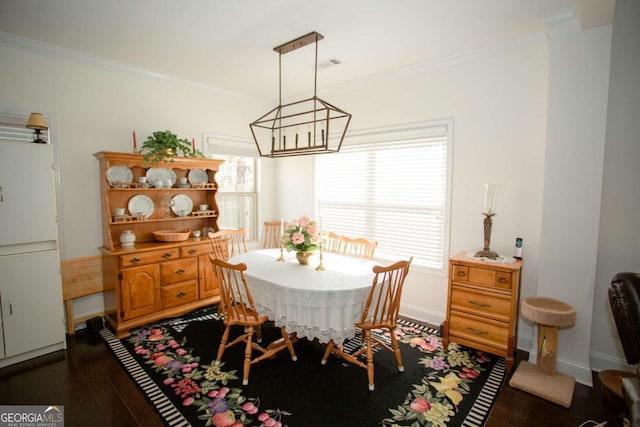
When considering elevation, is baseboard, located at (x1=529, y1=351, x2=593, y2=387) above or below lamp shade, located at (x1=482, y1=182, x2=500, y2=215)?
below

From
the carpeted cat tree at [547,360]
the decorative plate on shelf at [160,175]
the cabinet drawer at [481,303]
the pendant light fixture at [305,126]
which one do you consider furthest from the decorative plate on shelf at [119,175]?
the carpeted cat tree at [547,360]

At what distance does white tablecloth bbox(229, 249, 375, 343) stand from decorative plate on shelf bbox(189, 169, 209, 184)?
1.96 meters

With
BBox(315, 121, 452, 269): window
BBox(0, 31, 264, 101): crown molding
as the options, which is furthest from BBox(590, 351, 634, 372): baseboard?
BBox(0, 31, 264, 101): crown molding

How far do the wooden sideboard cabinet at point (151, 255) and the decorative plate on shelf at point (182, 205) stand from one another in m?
0.03

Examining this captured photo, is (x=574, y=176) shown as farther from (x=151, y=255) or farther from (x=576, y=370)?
(x=151, y=255)

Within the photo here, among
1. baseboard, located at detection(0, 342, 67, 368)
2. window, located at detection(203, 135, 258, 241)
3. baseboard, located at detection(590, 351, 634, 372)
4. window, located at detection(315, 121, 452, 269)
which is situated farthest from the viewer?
window, located at detection(203, 135, 258, 241)

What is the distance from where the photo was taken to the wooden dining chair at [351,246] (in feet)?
11.0

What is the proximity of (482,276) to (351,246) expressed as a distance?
1387 millimetres

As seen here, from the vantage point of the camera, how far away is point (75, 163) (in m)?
3.23

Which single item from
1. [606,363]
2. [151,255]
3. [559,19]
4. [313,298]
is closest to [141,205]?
[151,255]

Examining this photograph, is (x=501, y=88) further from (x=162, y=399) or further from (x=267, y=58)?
(x=162, y=399)

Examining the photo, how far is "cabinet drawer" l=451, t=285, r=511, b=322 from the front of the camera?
2621mm

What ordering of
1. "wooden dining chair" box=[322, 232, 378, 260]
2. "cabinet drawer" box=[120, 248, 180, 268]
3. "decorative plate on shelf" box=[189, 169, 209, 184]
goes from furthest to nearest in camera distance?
"decorative plate on shelf" box=[189, 169, 209, 184] → "wooden dining chair" box=[322, 232, 378, 260] → "cabinet drawer" box=[120, 248, 180, 268]

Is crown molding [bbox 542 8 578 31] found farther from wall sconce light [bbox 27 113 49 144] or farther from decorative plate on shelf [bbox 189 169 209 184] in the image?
wall sconce light [bbox 27 113 49 144]
